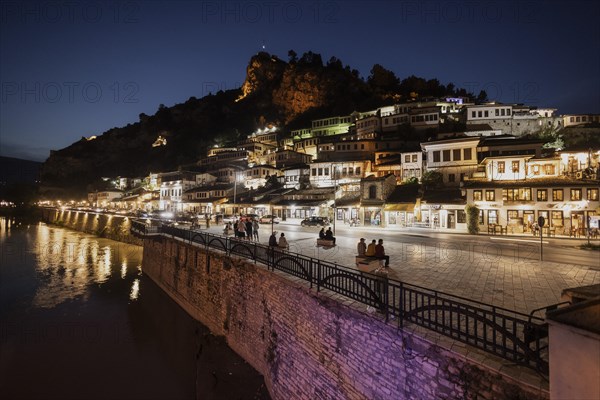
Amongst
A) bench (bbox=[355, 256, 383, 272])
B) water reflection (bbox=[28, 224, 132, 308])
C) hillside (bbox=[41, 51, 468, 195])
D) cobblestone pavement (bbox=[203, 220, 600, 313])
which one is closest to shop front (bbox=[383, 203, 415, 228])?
cobblestone pavement (bbox=[203, 220, 600, 313])

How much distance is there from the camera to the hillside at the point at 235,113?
314 ft

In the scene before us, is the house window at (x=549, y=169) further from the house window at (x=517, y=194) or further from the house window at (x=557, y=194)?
the house window at (x=517, y=194)

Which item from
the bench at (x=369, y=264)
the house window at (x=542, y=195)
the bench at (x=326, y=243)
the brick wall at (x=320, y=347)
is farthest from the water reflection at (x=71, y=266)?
the house window at (x=542, y=195)

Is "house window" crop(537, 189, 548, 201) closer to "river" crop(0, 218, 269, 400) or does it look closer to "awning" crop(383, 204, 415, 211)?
"awning" crop(383, 204, 415, 211)

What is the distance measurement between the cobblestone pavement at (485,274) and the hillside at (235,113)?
7693 centimetres

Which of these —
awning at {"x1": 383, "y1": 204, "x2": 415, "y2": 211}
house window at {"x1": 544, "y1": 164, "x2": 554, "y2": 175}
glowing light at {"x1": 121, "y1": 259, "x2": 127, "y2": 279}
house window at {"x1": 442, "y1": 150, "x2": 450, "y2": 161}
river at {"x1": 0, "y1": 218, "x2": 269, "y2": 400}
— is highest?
house window at {"x1": 442, "y1": 150, "x2": 450, "y2": 161}

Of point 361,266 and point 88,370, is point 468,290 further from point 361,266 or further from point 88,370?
point 88,370

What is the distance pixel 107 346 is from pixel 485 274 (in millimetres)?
18542

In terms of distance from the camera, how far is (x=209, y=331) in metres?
15.2

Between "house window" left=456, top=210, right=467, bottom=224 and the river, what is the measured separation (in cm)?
2852

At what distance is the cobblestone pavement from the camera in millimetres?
8883

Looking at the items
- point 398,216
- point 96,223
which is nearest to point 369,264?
point 398,216

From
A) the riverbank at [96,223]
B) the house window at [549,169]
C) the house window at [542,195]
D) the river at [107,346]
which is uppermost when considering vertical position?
the house window at [549,169]

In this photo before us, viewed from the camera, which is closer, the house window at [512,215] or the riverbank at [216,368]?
the riverbank at [216,368]
